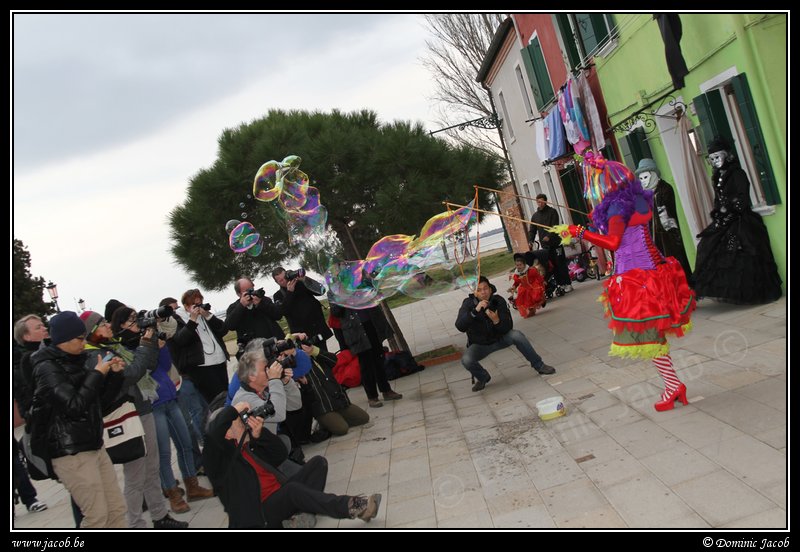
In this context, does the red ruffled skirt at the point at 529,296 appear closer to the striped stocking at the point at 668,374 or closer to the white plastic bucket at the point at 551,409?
the white plastic bucket at the point at 551,409

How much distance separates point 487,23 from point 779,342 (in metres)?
30.0

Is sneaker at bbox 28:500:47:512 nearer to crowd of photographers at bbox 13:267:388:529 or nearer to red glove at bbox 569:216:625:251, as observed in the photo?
crowd of photographers at bbox 13:267:388:529

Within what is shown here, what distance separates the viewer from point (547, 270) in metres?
17.0

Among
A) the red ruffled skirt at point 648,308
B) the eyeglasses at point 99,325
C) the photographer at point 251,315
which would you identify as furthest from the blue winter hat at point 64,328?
the red ruffled skirt at point 648,308

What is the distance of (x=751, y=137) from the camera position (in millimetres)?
9633

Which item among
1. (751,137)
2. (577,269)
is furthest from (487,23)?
(751,137)

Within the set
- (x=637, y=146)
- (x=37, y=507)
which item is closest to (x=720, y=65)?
(x=637, y=146)

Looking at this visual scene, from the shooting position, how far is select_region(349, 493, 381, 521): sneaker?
212 inches

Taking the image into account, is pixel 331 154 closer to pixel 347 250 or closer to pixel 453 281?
pixel 347 250

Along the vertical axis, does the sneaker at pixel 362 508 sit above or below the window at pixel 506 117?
below

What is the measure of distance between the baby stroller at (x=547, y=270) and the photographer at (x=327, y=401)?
25.9ft

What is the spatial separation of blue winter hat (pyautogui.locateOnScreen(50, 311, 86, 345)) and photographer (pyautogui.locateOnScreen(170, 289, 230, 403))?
2.45 m

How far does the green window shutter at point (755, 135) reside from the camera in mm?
9398

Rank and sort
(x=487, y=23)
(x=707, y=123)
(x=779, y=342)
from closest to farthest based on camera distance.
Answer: (x=779, y=342) < (x=707, y=123) < (x=487, y=23)
